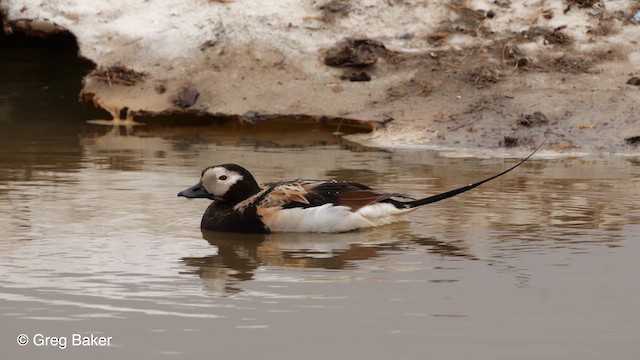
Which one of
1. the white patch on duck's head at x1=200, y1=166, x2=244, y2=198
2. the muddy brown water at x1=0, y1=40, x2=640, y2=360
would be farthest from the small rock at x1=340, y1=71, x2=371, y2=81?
the white patch on duck's head at x1=200, y1=166, x2=244, y2=198

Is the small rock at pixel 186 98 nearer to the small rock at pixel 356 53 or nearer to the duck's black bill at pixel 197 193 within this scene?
the small rock at pixel 356 53

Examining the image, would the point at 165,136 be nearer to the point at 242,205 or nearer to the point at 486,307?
the point at 242,205

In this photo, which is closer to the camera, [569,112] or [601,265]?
[601,265]

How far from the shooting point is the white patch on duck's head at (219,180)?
10219 millimetres

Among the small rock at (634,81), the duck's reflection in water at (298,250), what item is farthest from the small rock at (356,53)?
the duck's reflection in water at (298,250)

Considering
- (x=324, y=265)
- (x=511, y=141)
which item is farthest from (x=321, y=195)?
(x=511, y=141)

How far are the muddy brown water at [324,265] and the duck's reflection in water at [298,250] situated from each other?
2cm

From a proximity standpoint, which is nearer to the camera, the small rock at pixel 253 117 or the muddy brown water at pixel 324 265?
the muddy brown water at pixel 324 265

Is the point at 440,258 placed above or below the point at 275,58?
below

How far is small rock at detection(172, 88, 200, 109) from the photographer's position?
1514cm

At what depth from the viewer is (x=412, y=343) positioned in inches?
266

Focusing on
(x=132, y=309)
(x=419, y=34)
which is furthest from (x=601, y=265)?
(x=419, y=34)

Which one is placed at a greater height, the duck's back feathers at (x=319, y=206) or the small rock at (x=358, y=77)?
the small rock at (x=358, y=77)

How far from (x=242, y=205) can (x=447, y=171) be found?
3.04 metres
